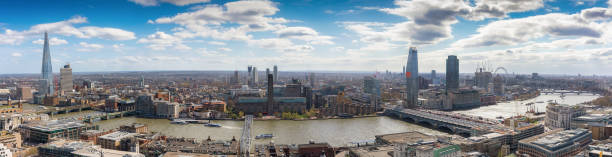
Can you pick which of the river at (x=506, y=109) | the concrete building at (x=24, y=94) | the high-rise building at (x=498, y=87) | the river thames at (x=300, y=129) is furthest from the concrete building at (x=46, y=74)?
the high-rise building at (x=498, y=87)

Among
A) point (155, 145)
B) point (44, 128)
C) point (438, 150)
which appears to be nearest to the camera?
point (438, 150)

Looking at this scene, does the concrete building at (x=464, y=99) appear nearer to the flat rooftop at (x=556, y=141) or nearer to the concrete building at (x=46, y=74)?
the flat rooftop at (x=556, y=141)

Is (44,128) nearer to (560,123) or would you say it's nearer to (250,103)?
(250,103)

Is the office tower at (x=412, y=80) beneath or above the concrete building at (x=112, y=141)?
above

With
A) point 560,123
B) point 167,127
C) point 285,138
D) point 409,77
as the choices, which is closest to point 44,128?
point 167,127

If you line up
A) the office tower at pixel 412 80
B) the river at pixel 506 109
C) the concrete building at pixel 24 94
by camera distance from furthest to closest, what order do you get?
the concrete building at pixel 24 94, the office tower at pixel 412 80, the river at pixel 506 109

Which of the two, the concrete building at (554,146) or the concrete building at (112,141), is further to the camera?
the concrete building at (112,141)

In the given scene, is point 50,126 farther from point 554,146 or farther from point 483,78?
point 483,78
